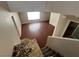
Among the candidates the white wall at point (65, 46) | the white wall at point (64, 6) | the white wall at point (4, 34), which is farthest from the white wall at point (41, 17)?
the white wall at point (64, 6)

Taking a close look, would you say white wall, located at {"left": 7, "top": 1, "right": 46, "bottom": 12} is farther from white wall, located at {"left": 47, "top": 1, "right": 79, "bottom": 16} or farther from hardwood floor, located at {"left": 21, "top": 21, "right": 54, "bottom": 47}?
hardwood floor, located at {"left": 21, "top": 21, "right": 54, "bottom": 47}

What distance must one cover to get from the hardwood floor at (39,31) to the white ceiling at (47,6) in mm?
1977

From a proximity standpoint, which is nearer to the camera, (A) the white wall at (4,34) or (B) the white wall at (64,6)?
(A) the white wall at (4,34)

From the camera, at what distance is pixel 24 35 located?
451 cm

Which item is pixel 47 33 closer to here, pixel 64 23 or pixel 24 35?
pixel 24 35

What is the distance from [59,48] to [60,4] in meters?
1.30

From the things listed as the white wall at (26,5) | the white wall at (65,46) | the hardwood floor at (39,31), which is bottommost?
the hardwood floor at (39,31)

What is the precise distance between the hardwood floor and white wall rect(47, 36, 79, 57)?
0.97 meters

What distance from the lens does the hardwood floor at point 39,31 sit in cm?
437

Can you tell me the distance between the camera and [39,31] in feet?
15.4

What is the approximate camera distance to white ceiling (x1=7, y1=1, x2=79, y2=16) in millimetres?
2080

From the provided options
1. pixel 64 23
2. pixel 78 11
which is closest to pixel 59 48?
pixel 64 23

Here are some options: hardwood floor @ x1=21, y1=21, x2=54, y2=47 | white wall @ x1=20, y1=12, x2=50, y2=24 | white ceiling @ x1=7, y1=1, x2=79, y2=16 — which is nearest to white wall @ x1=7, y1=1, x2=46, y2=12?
white ceiling @ x1=7, y1=1, x2=79, y2=16

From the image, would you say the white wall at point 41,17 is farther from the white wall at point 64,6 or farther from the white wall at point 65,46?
the white wall at point 64,6
